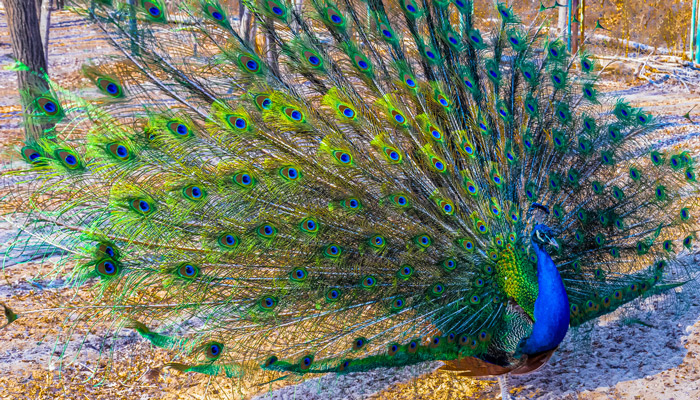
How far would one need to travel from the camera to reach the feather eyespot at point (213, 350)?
317 cm

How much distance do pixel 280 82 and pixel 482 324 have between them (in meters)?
1.76

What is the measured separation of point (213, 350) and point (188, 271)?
425 millimetres

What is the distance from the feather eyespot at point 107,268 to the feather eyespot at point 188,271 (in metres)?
0.31

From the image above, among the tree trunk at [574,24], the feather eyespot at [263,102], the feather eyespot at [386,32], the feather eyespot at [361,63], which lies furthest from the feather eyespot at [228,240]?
the tree trunk at [574,24]

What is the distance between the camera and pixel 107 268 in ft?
10.2

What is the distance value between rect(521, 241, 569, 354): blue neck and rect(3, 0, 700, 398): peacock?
1cm

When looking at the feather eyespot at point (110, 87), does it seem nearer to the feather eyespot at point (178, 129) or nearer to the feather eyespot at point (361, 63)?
the feather eyespot at point (178, 129)

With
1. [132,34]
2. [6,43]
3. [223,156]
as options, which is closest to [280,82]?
[223,156]

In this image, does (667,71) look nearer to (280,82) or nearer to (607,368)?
(607,368)

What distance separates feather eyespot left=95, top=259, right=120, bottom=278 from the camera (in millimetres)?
3087

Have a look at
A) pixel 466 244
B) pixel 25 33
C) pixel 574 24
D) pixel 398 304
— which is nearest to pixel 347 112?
pixel 466 244

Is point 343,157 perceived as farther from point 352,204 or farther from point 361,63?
point 361,63

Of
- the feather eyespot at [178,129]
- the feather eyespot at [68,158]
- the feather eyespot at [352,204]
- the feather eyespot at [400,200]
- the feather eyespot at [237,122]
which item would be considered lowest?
the feather eyespot at [352,204]

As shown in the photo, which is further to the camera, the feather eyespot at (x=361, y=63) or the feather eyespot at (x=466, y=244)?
the feather eyespot at (x=361, y=63)
